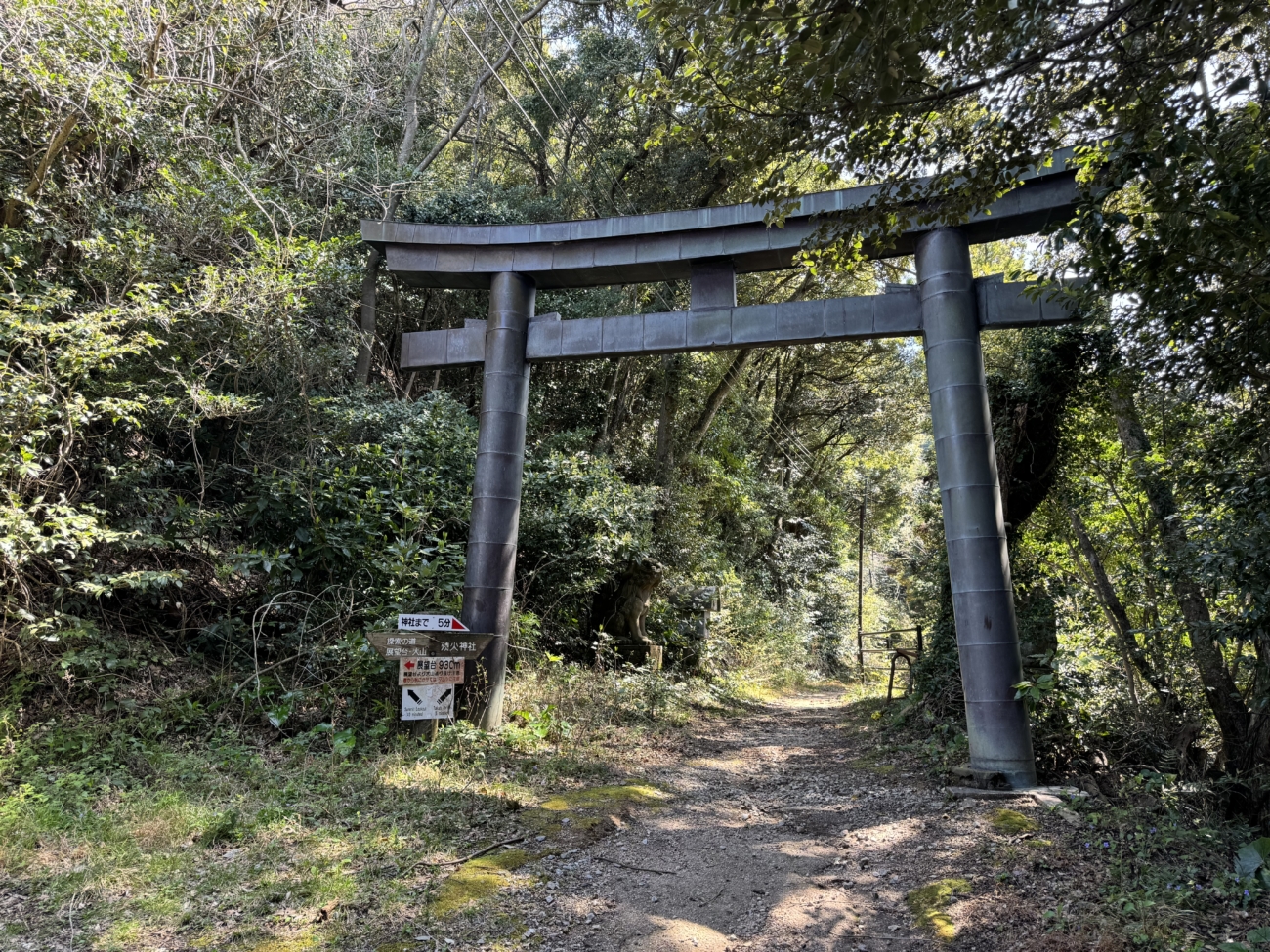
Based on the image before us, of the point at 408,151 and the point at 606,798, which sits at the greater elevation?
the point at 408,151

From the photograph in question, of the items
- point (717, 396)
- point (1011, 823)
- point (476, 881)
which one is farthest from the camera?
point (717, 396)

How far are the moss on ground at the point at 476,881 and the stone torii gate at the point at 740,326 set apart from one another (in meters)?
2.69

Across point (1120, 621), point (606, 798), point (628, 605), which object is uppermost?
point (628, 605)

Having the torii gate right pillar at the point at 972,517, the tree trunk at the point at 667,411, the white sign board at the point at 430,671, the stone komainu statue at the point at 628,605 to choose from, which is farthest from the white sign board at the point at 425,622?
the tree trunk at the point at 667,411

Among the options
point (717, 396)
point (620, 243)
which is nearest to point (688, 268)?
point (620, 243)

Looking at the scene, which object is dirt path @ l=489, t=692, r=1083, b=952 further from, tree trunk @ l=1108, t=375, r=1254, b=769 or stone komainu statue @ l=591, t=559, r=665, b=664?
stone komainu statue @ l=591, t=559, r=665, b=664

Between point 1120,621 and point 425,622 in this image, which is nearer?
point 425,622

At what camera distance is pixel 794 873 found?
15.8 feet

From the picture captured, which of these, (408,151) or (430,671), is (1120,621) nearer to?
(430,671)

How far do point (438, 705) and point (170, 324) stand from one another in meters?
4.63

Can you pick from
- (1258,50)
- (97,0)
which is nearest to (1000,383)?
(1258,50)

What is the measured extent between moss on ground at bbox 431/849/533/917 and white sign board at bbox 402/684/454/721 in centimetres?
204

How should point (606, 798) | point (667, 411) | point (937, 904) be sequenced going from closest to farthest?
point (937, 904) → point (606, 798) → point (667, 411)

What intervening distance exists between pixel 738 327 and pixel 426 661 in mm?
4470
